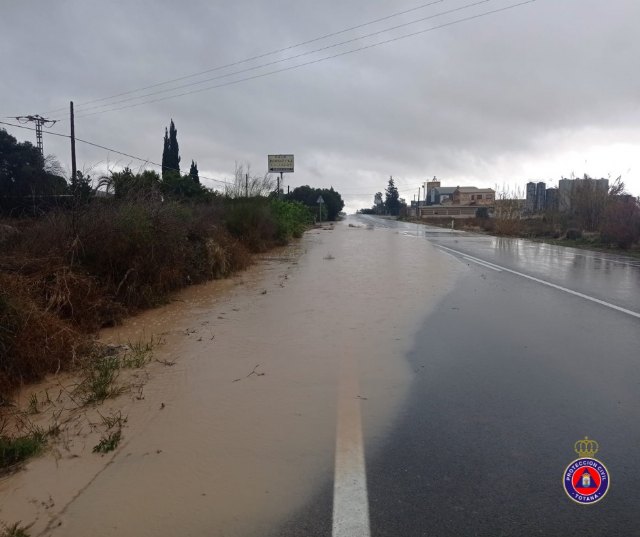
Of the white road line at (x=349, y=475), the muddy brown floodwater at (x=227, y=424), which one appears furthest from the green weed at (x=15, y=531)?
the white road line at (x=349, y=475)

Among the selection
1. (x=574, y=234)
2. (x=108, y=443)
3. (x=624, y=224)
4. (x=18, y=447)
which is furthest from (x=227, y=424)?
(x=574, y=234)

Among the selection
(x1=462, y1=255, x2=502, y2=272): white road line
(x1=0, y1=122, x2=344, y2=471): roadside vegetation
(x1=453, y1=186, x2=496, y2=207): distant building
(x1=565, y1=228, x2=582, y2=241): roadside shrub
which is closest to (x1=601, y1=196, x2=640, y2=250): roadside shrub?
(x1=565, y1=228, x2=582, y2=241): roadside shrub

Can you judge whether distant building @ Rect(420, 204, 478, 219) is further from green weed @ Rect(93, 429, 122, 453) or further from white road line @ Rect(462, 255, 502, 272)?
green weed @ Rect(93, 429, 122, 453)

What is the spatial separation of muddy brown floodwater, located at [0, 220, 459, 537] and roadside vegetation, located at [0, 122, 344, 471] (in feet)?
1.30

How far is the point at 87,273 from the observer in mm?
Answer: 8391

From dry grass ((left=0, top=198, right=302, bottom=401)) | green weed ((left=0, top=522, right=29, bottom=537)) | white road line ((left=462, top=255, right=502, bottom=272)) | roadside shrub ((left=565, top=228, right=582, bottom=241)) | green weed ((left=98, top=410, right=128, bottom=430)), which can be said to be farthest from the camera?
roadside shrub ((left=565, top=228, right=582, bottom=241))

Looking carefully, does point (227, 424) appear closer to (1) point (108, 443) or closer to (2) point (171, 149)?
(1) point (108, 443)

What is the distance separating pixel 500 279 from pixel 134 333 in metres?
8.96

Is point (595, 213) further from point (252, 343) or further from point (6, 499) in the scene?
point (6, 499)

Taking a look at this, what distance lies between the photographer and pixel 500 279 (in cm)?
1323

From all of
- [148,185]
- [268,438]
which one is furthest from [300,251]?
[268,438]

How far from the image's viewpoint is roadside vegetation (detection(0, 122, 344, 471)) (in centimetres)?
543

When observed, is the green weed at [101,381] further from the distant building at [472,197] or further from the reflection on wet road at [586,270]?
the distant building at [472,197]

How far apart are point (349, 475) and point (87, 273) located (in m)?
6.26
